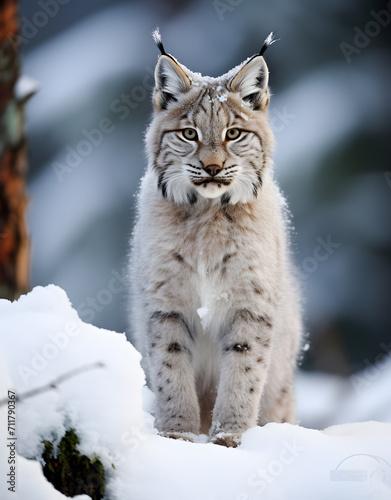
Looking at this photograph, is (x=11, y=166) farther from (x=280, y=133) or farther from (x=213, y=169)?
(x=280, y=133)

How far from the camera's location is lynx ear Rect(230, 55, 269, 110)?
3.87 m

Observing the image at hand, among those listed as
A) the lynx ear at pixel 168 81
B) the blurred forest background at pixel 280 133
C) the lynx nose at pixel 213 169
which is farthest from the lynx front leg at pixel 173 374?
the blurred forest background at pixel 280 133

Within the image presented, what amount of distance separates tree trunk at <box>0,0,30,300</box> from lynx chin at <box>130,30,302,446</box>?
2.63 feet

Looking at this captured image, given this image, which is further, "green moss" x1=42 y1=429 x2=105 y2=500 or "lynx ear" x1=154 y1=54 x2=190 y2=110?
"lynx ear" x1=154 y1=54 x2=190 y2=110

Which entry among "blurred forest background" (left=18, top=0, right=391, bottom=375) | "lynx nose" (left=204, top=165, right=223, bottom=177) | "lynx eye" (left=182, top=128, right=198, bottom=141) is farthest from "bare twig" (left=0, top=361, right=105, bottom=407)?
"blurred forest background" (left=18, top=0, right=391, bottom=375)

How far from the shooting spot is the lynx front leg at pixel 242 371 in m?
3.77

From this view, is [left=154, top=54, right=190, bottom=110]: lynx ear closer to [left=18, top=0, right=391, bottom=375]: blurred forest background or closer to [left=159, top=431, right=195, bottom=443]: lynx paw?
[left=159, top=431, right=195, bottom=443]: lynx paw

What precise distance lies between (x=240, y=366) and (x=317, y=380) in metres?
5.44

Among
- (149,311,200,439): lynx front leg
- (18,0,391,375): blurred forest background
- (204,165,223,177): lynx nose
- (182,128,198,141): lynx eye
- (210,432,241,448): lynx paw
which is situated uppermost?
(18,0,391,375): blurred forest background

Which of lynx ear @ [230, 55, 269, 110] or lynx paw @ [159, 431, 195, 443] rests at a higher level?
lynx ear @ [230, 55, 269, 110]

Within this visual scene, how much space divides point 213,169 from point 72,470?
193 centimetres

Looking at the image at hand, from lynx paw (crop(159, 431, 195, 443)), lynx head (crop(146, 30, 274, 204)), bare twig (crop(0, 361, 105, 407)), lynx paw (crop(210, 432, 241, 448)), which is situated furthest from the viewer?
lynx head (crop(146, 30, 274, 204))

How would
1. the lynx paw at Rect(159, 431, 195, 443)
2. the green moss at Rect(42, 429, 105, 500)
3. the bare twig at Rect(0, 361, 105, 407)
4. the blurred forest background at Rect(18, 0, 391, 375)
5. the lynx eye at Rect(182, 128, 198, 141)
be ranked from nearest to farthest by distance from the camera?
the bare twig at Rect(0, 361, 105, 407) → the green moss at Rect(42, 429, 105, 500) → the lynx paw at Rect(159, 431, 195, 443) → the lynx eye at Rect(182, 128, 198, 141) → the blurred forest background at Rect(18, 0, 391, 375)

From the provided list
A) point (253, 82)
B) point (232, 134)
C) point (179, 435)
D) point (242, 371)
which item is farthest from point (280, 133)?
point (179, 435)
